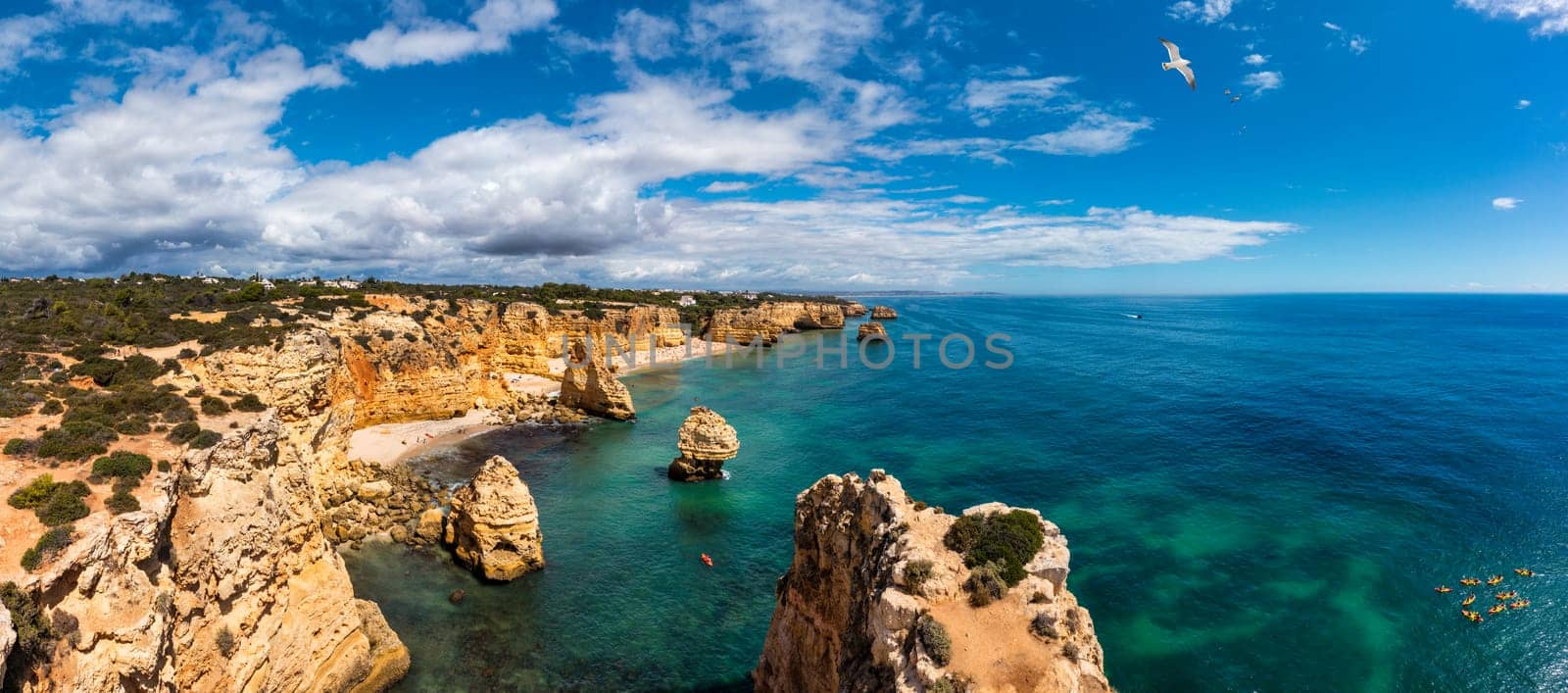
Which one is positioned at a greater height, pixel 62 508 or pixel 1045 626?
pixel 62 508

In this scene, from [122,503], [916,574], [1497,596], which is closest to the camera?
[916,574]

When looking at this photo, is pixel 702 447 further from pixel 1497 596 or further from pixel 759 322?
pixel 759 322

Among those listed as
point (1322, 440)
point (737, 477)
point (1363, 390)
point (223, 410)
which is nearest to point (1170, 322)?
point (1363, 390)

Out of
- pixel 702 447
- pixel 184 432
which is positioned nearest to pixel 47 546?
pixel 184 432

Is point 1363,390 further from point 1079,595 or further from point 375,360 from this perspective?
point 375,360

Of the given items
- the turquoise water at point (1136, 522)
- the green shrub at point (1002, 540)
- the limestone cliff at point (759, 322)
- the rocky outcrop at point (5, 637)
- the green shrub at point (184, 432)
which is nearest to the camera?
the rocky outcrop at point (5, 637)

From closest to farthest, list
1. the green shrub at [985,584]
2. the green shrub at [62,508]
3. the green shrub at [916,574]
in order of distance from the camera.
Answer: the green shrub at [985,584], the green shrub at [916,574], the green shrub at [62,508]

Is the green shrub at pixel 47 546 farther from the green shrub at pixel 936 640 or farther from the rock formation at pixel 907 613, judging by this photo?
the green shrub at pixel 936 640

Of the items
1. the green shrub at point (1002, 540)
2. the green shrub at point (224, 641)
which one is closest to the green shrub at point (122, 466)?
the green shrub at point (224, 641)
